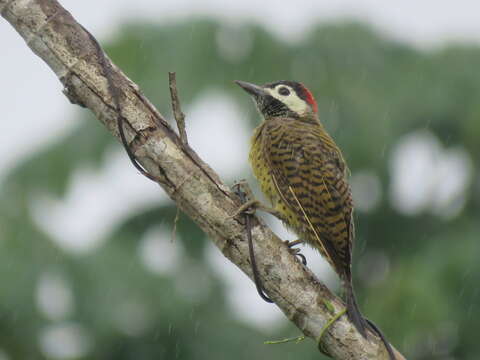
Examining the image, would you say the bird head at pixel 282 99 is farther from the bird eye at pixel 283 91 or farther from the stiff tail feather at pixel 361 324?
the stiff tail feather at pixel 361 324

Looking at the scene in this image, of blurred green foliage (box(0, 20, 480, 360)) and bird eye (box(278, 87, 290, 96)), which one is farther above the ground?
bird eye (box(278, 87, 290, 96))

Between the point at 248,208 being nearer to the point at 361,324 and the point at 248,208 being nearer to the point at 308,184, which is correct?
the point at 361,324

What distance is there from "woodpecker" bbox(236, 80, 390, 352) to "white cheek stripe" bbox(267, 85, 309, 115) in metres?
0.43

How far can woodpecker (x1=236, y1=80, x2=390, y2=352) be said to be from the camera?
3.91 meters

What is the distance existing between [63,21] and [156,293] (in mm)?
3992

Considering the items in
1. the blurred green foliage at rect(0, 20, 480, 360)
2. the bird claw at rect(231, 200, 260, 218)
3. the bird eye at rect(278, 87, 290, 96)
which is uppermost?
the bird claw at rect(231, 200, 260, 218)

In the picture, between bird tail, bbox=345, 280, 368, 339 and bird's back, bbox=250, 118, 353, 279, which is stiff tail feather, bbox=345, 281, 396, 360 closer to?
bird tail, bbox=345, 280, 368, 339

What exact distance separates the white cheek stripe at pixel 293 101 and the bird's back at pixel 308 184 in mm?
564

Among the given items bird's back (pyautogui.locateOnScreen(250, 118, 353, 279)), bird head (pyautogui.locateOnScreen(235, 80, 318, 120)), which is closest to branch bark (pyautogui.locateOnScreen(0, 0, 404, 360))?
bird's back (pyautogui.locateOnScreen(250, 118, 353, 279))

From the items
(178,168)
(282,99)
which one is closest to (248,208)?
(178,168)

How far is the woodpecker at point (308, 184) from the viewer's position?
3908 mm

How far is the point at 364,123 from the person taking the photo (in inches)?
277

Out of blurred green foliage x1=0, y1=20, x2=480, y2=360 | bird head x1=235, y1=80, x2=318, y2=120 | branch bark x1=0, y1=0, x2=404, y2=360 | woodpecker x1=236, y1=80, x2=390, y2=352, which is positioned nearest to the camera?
branch bark x1=0, y1=0, x2=404, y2=360

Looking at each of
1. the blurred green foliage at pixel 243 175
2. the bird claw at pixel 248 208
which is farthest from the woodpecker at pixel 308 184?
the blurred green foliage at pixel 243 175
